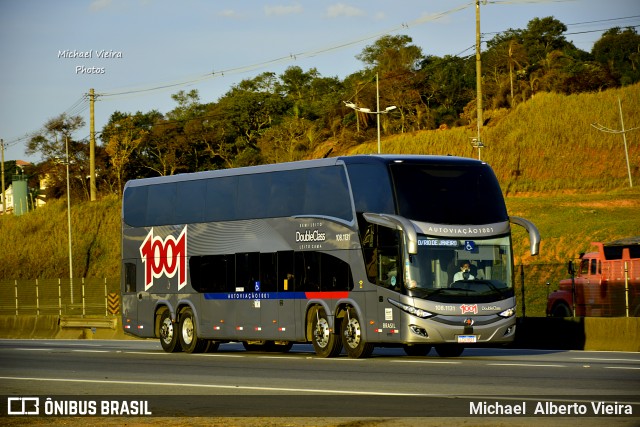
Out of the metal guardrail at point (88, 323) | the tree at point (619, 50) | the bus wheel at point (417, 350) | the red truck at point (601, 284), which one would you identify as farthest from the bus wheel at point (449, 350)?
the tree at point (619, 50)

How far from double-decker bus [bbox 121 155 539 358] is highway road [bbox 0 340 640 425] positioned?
819mm

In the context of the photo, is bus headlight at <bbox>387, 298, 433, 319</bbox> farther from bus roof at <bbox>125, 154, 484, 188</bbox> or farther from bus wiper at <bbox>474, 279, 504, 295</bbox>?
bus roof at <bbox>125, 154, 484, 188</bbox>

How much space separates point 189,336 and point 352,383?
13.4 m

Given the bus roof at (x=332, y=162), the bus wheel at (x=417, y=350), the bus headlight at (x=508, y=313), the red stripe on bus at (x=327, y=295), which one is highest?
the bus roof at (x=332, y=162)

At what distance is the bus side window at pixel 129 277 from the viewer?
3381 centimetres

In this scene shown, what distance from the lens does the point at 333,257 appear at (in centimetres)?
2714

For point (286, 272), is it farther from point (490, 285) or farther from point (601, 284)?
point (601, 284)

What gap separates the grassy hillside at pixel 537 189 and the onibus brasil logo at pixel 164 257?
92.4 ft

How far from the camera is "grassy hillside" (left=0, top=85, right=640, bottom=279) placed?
2389 inches

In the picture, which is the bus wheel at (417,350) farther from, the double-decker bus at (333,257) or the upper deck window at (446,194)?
the upper deck window at (446,194)

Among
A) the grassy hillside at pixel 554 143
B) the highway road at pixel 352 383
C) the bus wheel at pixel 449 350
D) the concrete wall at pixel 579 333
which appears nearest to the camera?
the highway road at pixel 352 383

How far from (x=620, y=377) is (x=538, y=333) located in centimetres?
1241

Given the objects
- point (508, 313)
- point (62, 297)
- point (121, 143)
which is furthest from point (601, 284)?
point (121, 143)

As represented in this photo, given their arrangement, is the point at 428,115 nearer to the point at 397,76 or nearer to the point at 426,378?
the point at 397,76
